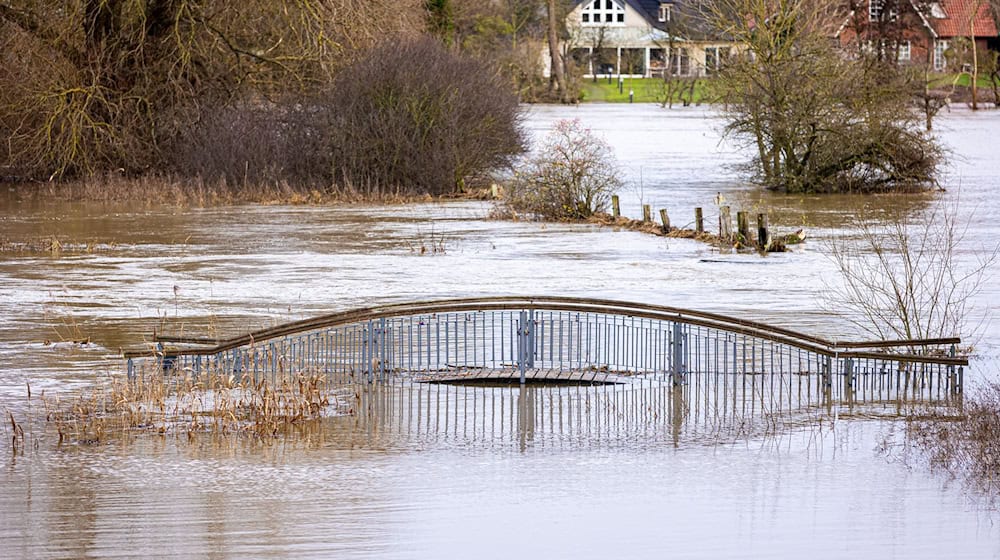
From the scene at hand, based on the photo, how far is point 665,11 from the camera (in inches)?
5531

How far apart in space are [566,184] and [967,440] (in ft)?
74.8

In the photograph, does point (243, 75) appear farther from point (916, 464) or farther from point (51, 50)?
point (916, 464)

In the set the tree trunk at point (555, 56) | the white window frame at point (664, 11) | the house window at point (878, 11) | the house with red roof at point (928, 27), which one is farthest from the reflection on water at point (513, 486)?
the white window frame at point (664, 11)

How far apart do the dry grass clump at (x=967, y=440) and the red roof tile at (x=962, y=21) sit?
336 feet

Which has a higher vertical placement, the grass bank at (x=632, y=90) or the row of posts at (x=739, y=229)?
the grass bank at (x=632, y=90)

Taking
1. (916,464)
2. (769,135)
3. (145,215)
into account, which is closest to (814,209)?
(769,135)

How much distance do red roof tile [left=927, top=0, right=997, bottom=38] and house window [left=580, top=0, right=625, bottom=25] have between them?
3499cm

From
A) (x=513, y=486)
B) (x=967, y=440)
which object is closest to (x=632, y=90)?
(x=967, y=440)

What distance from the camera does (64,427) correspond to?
14.0m

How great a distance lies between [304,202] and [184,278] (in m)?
15.7

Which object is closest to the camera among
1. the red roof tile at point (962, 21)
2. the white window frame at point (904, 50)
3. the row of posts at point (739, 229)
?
the row of posts at point (739, 229)

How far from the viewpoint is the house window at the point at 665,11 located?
135m

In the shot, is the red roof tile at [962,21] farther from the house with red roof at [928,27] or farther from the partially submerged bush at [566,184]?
the partially submerged bush at [566,184]

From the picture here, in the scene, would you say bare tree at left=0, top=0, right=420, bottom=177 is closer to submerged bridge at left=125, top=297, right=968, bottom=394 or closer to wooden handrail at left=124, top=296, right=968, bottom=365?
submerged bridge at left=125, top=297, right=968, bottom=394
